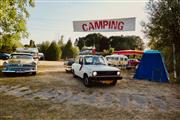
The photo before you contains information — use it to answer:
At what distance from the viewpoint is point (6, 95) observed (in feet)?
32.2

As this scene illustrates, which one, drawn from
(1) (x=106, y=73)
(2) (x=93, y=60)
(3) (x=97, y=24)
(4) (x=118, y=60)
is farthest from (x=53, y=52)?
(1) (x=106, y=73)

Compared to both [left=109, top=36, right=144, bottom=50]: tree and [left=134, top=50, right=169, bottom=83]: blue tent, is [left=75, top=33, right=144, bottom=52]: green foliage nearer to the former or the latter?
[left=109, top=36, right=144, bottom=50]: tree

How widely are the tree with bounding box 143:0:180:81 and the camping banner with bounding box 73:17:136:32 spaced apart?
191 cm

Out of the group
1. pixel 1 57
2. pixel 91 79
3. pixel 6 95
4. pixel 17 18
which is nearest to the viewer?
pixel 6 95

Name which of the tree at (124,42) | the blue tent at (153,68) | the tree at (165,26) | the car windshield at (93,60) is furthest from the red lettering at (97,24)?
the tree at (124,42)

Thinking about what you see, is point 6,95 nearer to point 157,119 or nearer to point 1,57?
point 157,119

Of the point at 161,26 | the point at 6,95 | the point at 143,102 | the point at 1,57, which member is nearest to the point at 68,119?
the point at 143,102

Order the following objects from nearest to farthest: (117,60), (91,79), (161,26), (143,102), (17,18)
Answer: (143,102) → (91,79) → (17,18) → (161,26) → (117,60)

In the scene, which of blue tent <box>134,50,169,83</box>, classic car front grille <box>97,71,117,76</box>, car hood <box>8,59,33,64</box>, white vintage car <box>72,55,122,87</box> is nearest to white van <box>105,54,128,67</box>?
blue tent <box>134,50,169,83</box>

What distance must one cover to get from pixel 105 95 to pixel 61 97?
195cm

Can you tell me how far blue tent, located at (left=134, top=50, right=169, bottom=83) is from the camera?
15258 mm

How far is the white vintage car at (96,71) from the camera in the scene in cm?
1165

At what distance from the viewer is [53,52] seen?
1874 inches

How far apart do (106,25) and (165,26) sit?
4717 mm
